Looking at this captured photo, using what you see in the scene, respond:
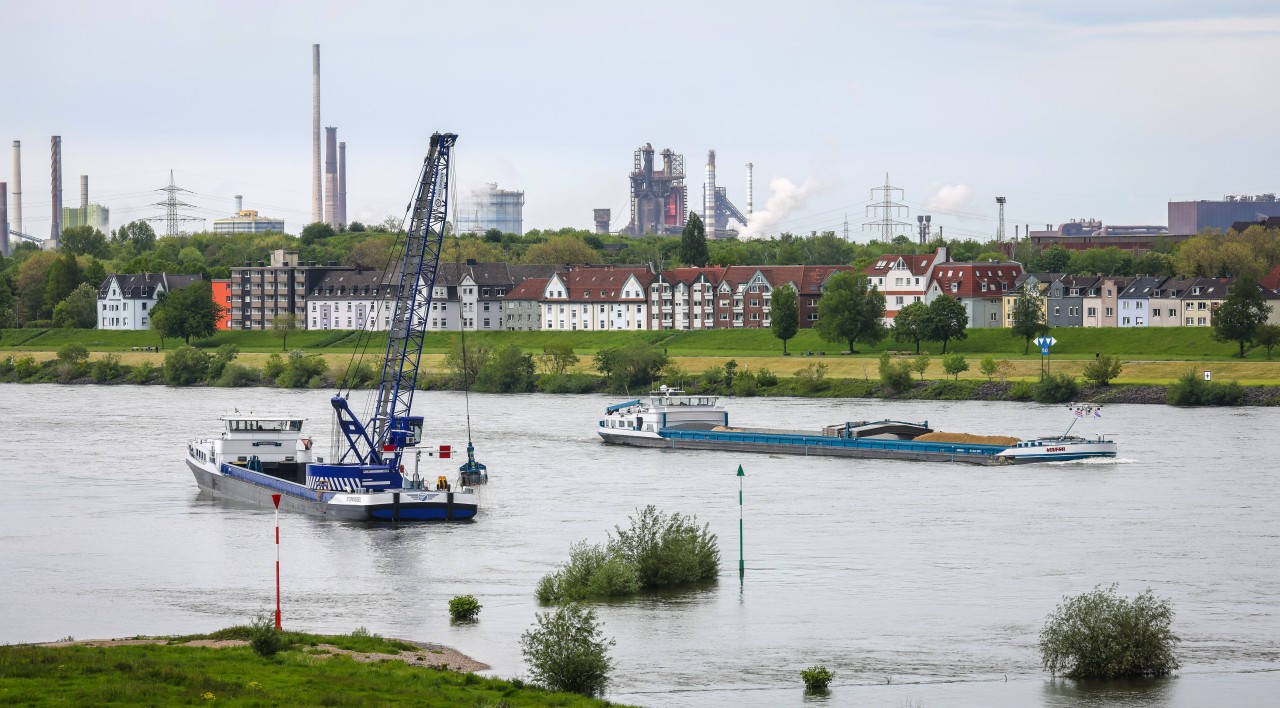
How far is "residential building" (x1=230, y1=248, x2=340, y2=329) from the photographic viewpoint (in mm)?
179125

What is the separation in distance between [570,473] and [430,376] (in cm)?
6223

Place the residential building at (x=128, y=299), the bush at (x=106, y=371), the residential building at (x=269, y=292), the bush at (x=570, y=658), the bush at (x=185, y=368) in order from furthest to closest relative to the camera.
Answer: the residential building at (x=269, y=292)
the residential building at (x=128, y=299)
the bush at (x=106, y=371)
the bush at (x=185, y=368)
the bush at (x=570, y=658)

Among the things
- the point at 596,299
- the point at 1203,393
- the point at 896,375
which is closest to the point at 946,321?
the point at 896,375

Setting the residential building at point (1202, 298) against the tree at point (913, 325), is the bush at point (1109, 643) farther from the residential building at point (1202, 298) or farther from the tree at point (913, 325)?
the residential building at point (1202, 298)

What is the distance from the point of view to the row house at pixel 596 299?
158 meters

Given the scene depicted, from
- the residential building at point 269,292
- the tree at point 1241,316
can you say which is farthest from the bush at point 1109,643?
the residential building at point 269,292

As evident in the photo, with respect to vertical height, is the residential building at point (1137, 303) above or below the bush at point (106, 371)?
Answer: above

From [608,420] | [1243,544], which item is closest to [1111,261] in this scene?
[608,420]

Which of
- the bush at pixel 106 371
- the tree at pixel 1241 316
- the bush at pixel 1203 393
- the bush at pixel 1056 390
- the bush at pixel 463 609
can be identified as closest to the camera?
the bush at pixel 463 609

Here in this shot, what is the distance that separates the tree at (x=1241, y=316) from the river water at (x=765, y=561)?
3387 cm

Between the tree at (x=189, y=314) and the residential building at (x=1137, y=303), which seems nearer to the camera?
the residential building at (x=1137, y=303)

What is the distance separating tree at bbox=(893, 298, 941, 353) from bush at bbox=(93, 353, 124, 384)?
207ft

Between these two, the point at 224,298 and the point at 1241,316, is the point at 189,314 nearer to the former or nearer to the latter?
the point at 224,298

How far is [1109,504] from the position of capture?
55.4 m
